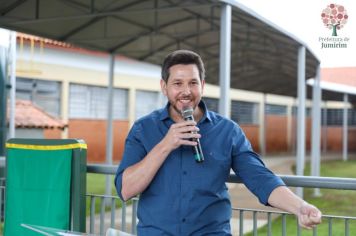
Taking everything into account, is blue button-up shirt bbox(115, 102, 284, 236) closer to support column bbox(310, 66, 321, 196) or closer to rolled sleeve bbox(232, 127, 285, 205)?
rolled sleeve bbox(232, 127, 285, 205)

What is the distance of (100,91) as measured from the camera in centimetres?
2088

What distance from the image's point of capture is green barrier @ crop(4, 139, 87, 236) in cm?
329

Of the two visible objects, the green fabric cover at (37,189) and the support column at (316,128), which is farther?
the support column at (316,128)

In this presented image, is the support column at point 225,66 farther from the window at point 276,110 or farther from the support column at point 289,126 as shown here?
the support column at point 289,126

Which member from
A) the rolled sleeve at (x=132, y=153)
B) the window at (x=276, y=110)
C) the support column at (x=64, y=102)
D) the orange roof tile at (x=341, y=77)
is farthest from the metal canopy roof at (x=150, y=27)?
the window at (x=276, y=110)

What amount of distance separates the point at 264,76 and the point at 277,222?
1049 centimetres

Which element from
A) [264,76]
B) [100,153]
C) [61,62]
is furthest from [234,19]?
[100,153]

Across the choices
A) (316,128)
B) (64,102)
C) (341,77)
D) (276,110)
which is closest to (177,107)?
(316,128)

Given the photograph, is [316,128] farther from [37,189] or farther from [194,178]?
[194,178]

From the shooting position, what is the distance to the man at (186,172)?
7.23ft

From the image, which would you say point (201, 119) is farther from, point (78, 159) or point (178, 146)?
point (78, 159)

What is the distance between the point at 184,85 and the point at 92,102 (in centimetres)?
1862

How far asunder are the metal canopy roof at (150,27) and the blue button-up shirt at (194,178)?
4.54 meters

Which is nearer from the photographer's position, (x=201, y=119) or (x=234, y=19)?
(x=201, y=119)
